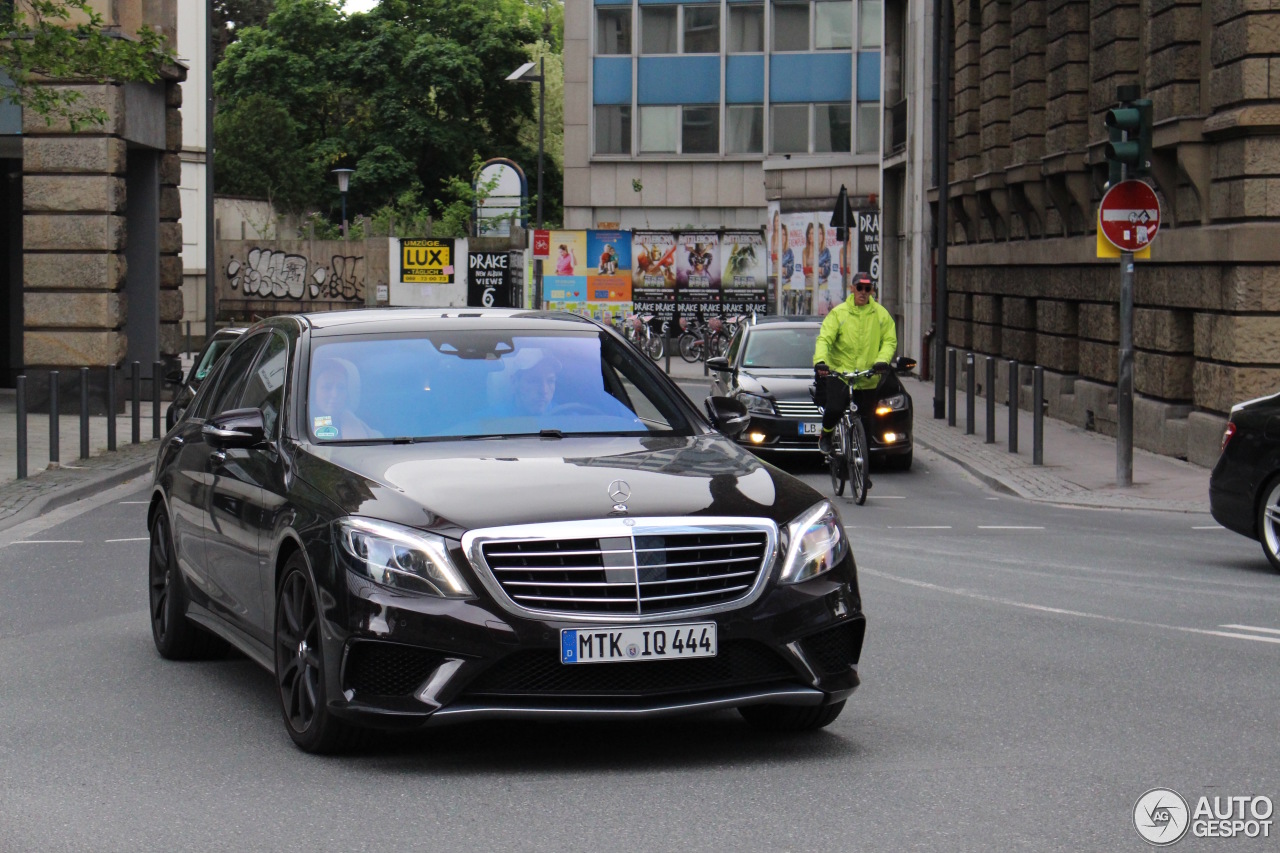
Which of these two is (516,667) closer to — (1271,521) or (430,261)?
(1271,521)

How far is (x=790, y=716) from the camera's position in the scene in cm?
645

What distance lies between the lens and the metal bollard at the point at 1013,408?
64.9 ft

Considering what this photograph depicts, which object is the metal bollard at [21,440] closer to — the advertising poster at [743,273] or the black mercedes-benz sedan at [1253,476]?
the black mercedes-benz sedan at [1253,476]

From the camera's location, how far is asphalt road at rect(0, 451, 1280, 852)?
5.25m

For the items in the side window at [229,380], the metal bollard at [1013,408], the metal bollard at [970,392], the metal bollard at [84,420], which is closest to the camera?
the side window at [229,380]

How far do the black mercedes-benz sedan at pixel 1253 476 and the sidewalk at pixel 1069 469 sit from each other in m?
3.64

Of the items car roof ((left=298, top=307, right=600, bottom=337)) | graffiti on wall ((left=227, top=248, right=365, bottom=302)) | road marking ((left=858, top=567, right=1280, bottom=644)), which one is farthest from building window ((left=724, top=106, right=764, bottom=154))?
car roof ((left=298, top=307, right=600, bottom=337))

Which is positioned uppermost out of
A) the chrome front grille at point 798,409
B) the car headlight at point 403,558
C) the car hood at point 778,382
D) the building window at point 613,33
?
the building window at point 613,33

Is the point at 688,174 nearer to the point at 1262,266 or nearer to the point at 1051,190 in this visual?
the point at 1051,190

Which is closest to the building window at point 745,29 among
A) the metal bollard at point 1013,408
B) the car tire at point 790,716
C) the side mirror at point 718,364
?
the metal bollard at point 1013,408

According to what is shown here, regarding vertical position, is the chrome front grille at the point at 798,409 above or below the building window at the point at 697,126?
below

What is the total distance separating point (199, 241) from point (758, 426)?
4034cm

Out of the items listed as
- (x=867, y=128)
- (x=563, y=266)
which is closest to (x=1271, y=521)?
(x=563, y=266)

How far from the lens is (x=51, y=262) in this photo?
82.3 feet
